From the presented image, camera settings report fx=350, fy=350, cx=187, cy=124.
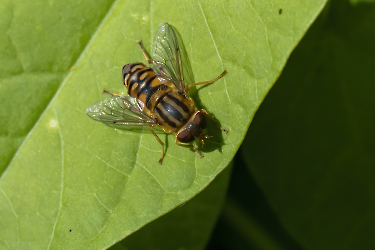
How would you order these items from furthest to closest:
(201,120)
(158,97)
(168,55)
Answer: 1. (158,97)
2. (168,55)
3. (201,120)

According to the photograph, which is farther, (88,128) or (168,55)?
(168,55)

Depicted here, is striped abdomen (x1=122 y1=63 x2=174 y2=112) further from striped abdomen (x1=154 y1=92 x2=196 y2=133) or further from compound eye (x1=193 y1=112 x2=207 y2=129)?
compound eye (x1=193 y1=112 x2=207 y2=129)

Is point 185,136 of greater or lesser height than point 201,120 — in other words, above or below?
below

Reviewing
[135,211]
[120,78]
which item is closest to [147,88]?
[120,78]

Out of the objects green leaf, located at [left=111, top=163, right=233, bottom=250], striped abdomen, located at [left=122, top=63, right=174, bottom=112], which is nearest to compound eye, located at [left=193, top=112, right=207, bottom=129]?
striped abdomen, located at [left=122, top=63, right=174, bottom=112]


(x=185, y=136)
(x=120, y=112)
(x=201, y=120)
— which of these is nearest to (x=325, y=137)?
(x=201, y=120)

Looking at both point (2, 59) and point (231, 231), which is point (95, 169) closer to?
point (2, 59)

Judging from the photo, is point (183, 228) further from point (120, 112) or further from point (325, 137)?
point (325, 137)
